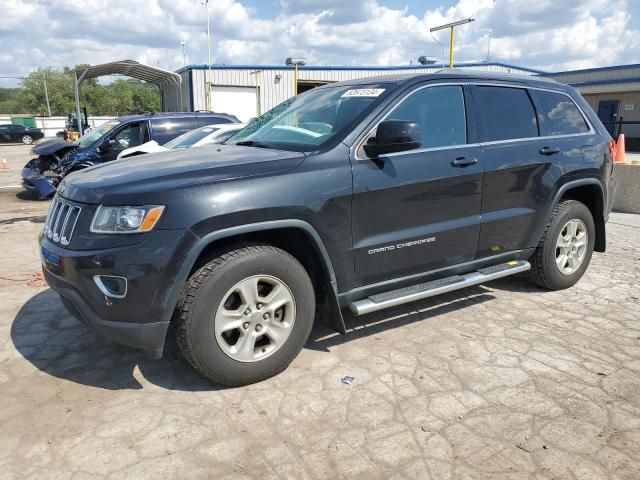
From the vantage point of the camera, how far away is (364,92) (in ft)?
12.3

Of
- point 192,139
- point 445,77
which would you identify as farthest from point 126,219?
point 192,139

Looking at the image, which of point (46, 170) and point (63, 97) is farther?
point (63, 97)

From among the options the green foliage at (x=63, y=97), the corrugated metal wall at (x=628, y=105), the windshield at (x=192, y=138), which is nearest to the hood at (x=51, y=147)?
the windshield at (x=192, y=138)

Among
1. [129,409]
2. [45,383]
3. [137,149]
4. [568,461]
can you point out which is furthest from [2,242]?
[568,461]

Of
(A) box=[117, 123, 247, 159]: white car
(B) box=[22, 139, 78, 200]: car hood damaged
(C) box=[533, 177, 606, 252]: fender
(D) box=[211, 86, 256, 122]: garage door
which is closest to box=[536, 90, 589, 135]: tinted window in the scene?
(C) box=[533, 177, 606, 252]: fender

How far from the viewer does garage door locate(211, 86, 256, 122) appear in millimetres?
28062

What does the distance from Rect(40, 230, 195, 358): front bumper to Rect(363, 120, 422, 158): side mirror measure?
1350 mm

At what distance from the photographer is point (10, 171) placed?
1789 centimetres

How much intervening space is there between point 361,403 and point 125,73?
973 inches

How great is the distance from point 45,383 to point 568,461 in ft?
9.88

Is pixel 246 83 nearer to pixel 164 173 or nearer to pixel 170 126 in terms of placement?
pixel 170 126

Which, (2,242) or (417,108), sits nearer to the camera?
(417,108)

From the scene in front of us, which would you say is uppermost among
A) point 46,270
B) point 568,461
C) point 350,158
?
point 350,158

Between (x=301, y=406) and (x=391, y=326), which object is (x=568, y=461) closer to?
(x=301, y=406)
